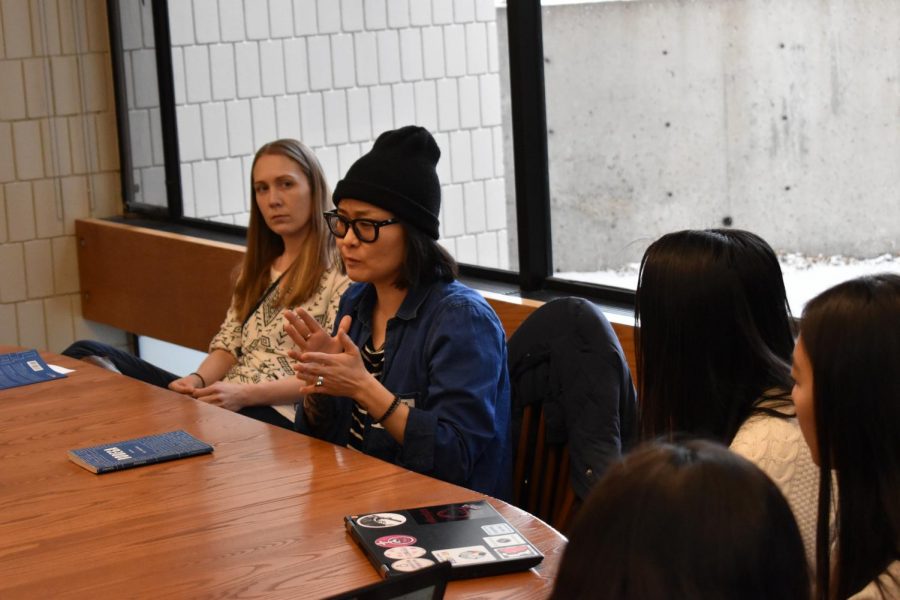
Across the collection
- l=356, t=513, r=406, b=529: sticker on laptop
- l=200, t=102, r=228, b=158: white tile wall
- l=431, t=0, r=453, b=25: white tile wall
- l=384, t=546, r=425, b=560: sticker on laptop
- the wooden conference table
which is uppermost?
l=431, t=0, r=453, b=25: white tile wall

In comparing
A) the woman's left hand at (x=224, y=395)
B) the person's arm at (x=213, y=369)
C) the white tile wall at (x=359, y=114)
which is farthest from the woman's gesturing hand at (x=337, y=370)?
the white tile wall at (x=359, y=114)

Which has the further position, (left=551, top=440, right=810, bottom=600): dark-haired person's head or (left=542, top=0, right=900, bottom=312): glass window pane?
(left=542, top=0, right=900, bottom=312): glass window pane

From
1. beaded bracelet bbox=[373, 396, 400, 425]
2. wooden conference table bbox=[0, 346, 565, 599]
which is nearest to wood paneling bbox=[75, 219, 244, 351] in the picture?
wooden conference table bbox=[0, 346, 565, 599]

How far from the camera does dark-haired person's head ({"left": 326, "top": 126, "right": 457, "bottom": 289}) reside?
8.44ft

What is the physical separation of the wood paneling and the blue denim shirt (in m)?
2.16

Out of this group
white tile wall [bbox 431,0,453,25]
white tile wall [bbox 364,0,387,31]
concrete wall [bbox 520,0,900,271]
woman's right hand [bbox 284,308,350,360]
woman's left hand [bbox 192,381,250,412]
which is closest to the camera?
woman's right hand [bbox 284,308,350,360]

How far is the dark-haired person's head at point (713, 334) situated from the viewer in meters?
1.86

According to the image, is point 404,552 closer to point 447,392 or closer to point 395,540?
point 395,540

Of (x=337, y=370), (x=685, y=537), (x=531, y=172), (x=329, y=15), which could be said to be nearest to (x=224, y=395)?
(x=337, y=370)

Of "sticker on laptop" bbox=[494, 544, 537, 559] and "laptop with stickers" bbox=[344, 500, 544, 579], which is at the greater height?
"laptop with stickers" bbox=[344, 500, 544, 579]

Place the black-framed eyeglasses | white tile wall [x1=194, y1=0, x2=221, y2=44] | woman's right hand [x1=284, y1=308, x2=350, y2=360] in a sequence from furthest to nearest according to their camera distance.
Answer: white tile wall [x1=194, y1=0, x2=221, y2=44]
the black-framed eyeglasses
woman's right hand [x1=284, y1=308, x2=350, y2=360]

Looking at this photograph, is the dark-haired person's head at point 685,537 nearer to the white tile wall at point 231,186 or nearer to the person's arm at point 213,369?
the person's arm at point 213,369

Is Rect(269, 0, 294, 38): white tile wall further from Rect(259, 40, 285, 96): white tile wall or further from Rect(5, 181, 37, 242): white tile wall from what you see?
Rect(5, 181, 37, 242): white tile wall

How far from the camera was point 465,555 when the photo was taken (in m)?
1.70
